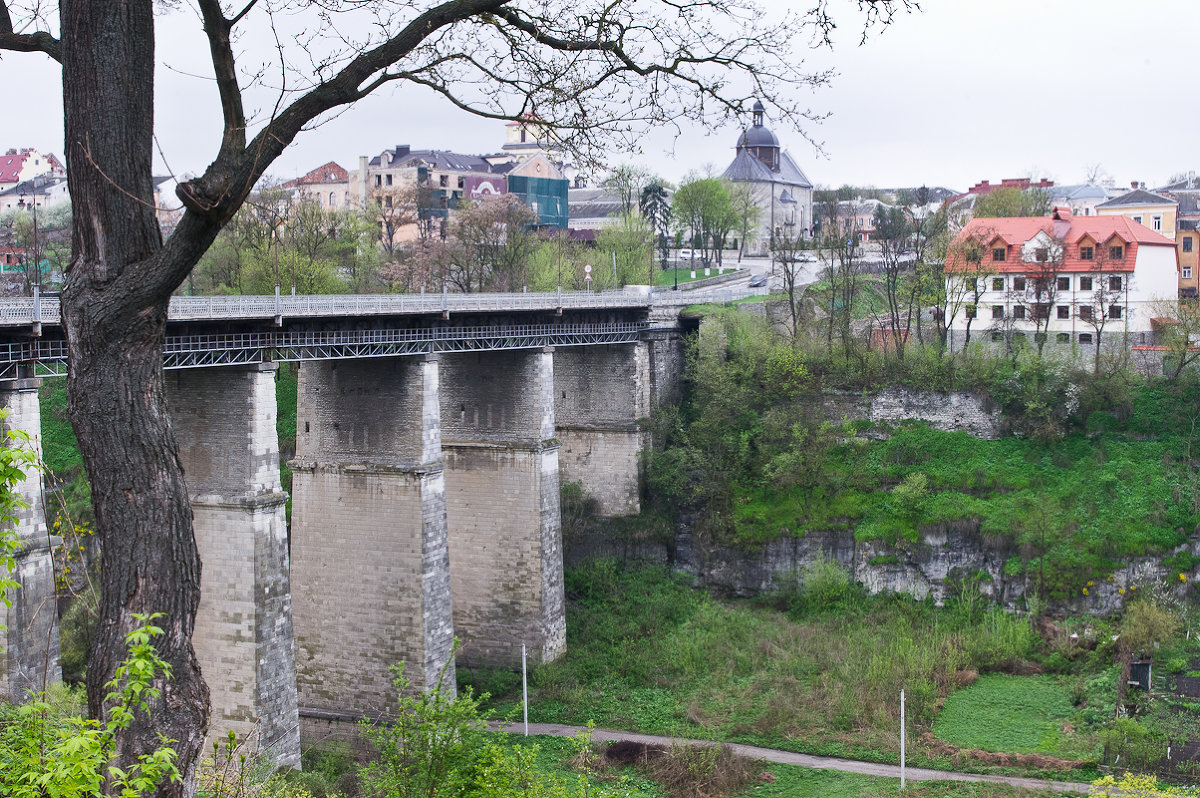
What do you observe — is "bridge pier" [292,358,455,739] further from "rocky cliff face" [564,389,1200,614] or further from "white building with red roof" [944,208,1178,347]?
"white building with red roof" [944,208,1178,347]

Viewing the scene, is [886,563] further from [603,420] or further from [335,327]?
[335,327]

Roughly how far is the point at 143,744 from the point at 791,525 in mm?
34699

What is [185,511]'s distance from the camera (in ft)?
23.8

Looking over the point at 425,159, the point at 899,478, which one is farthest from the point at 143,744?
the point at 425,159

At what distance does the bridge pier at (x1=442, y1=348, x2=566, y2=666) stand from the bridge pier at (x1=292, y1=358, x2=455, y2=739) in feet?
15.2

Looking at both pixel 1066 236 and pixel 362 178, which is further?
pixel 362 178

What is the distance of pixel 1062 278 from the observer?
164 feet

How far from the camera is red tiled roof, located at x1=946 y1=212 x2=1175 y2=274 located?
48625 mm

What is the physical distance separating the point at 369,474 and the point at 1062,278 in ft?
110

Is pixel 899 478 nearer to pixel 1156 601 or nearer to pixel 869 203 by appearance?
pixel 1156 601

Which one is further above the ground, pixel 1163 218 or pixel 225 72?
pixel 1163 218

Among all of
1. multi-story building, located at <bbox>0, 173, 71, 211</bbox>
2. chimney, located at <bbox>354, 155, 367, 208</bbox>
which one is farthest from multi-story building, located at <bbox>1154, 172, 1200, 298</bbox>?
multi-story building, located at <bbox>0, 173, 71, 211</bbox>

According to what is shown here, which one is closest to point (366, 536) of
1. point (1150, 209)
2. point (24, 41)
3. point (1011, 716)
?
point (1011, 716)

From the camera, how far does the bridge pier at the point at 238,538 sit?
24891 millimetres
